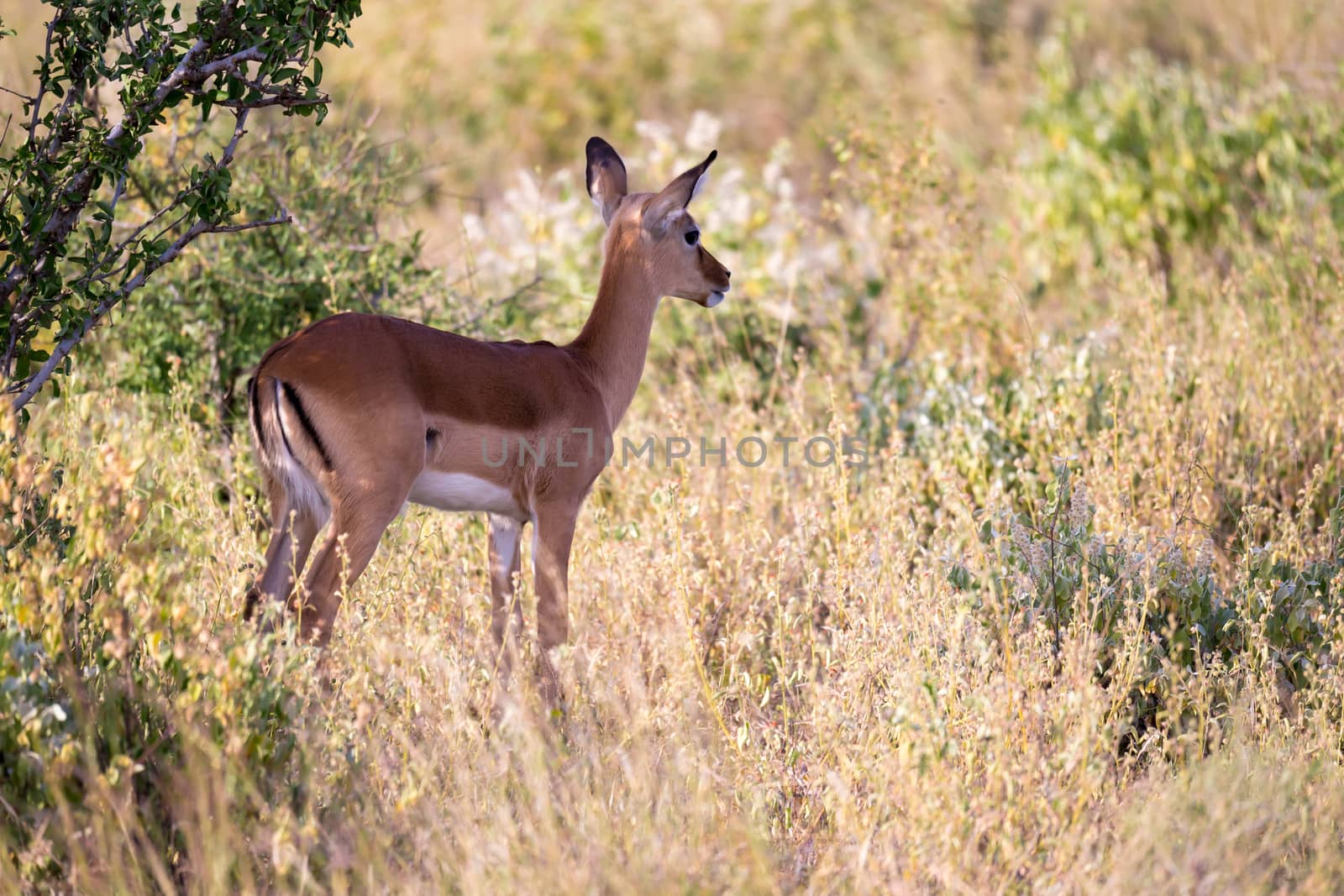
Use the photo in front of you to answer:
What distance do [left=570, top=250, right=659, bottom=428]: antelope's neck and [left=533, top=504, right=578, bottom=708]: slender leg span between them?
55 centimetres

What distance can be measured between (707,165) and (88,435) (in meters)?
2.89

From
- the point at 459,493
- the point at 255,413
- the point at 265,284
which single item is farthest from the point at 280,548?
the point at 265,284

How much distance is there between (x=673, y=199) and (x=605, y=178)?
1.77 feet

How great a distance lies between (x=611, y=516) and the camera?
594 centimetres

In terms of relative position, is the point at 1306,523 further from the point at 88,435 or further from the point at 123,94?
the point at 88,435

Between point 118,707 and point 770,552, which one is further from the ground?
point 770,552

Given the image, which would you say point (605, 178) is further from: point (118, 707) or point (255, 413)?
point (118, 707)

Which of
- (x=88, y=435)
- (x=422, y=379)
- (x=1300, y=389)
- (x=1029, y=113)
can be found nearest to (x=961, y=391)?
(x=1300, y=389)

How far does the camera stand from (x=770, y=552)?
17.1 feet

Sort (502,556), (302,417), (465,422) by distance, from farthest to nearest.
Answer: (502,556) → (465,422) → (302,417)

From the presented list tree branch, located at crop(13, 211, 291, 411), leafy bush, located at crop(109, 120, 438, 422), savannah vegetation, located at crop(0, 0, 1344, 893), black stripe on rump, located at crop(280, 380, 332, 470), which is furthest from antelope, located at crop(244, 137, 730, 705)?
leafy bush, located at crop(109, 120, 438, 422)

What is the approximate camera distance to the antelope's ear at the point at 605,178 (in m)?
5.41

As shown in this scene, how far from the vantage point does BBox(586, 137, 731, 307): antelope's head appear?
199 inches

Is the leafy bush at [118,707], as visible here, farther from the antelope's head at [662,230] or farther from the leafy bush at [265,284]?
the leafy bush at [265,284]
